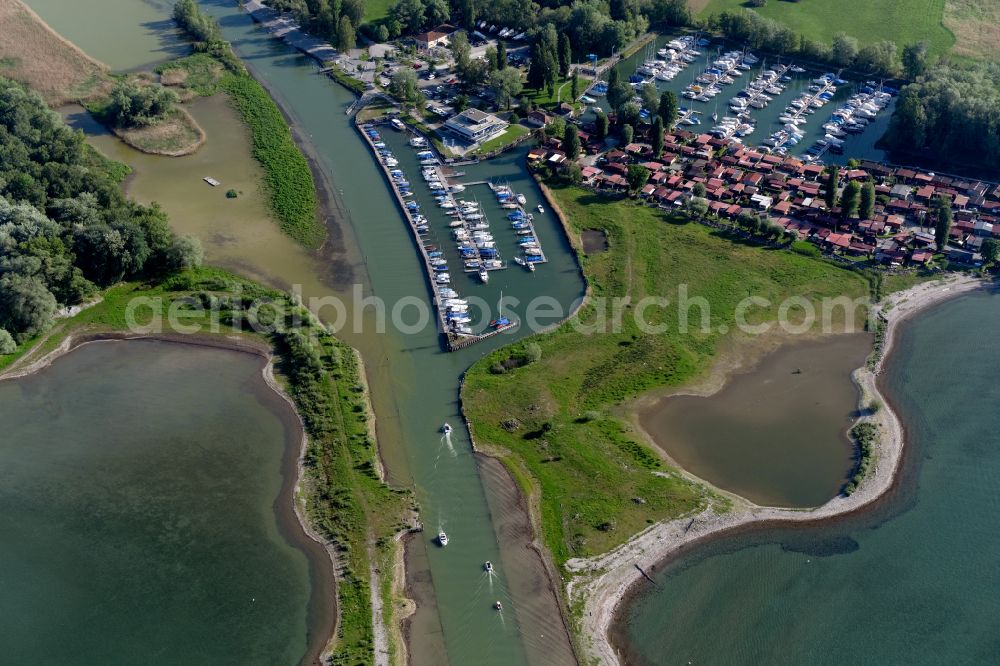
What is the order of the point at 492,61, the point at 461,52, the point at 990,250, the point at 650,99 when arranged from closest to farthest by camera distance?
the point at 990,250 < the point at 650,99 < the point at 492,61 < the point at 461,52

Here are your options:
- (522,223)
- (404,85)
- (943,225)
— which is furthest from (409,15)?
(943,225)

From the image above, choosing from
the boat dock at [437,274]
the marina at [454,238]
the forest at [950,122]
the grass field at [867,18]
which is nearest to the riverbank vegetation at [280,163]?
the boat dock at [437,274]

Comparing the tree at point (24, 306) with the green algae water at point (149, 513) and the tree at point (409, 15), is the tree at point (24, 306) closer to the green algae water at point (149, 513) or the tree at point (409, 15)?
the green algae water at point (149, 513)

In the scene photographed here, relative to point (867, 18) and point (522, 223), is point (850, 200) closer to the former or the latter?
point (522, 223)

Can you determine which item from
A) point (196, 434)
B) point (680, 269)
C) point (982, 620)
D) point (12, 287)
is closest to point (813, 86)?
point (680, 269)

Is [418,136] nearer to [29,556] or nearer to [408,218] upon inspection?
[408,218]

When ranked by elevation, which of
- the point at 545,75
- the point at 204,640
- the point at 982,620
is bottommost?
the point at 982,620
